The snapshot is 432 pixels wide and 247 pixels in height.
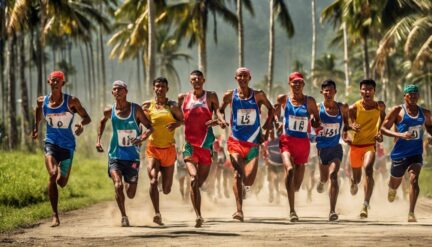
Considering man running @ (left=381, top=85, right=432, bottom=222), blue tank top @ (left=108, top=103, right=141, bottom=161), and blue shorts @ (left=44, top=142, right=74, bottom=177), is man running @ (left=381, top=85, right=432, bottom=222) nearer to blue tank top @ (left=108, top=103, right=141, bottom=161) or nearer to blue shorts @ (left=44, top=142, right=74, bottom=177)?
blue tank top @ (left=108, top=103, right=141, bottom=161)

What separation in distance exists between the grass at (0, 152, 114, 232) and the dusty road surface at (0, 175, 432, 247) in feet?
1.58

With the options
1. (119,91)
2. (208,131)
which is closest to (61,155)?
(119,91)

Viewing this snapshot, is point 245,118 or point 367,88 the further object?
point 367,88

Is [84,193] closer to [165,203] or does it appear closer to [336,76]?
[165,203]

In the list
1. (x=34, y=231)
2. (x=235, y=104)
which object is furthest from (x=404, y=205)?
(x=34, y=231)

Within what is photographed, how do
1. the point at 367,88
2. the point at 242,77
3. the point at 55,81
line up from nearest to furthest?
the point at 55,81
the point at 242,77
the point at 367,88

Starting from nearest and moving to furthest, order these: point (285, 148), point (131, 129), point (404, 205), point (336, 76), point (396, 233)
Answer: point (396, 233)
point (131, 129)
point (285, 148)
point (404, 205)
point (336, 76)

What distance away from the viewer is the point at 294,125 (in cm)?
1354

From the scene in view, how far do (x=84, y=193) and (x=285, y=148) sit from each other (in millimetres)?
9904

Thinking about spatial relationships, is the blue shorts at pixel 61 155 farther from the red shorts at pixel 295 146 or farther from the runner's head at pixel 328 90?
the runner's head at pixel 328 90

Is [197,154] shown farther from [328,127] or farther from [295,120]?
[328,127]

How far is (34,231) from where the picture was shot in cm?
1216

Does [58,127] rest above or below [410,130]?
above

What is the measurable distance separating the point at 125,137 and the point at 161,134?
2.18ft
